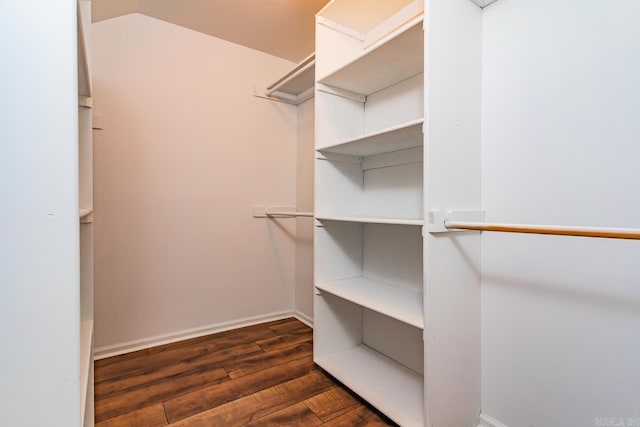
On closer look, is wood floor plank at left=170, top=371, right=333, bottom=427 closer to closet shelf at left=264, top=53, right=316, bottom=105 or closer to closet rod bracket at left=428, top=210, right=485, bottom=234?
closet rod bracket at left=428, top=210, right=485, bottom=234

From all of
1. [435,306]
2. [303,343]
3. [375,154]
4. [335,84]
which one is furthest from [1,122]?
[303,343]

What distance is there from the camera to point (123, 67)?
1989 millimetres

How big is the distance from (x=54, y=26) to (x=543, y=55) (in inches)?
61.5

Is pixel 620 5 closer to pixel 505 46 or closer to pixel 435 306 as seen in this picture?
pixel 505 46

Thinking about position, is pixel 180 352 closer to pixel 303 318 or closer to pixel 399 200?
pixel 303 318

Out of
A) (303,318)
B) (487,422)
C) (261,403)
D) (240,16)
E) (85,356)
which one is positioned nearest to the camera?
(85,356)

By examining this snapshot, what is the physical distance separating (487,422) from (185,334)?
197 cm

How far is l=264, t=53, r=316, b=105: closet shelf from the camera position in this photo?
2133 mm

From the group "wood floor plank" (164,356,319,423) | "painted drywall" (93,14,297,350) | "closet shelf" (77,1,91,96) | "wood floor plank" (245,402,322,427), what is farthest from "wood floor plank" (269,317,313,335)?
"closet shelf" (77,1,91,96)

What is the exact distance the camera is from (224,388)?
1.59 meters

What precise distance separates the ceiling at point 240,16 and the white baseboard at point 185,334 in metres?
2.15

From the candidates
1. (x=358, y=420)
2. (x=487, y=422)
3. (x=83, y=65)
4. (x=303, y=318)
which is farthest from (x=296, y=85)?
(x=487, y=422)

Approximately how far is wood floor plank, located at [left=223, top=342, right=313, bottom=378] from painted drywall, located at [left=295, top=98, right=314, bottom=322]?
18.0 inches

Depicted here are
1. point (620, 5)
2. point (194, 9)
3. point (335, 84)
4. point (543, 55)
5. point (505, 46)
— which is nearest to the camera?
point (620, 5)
